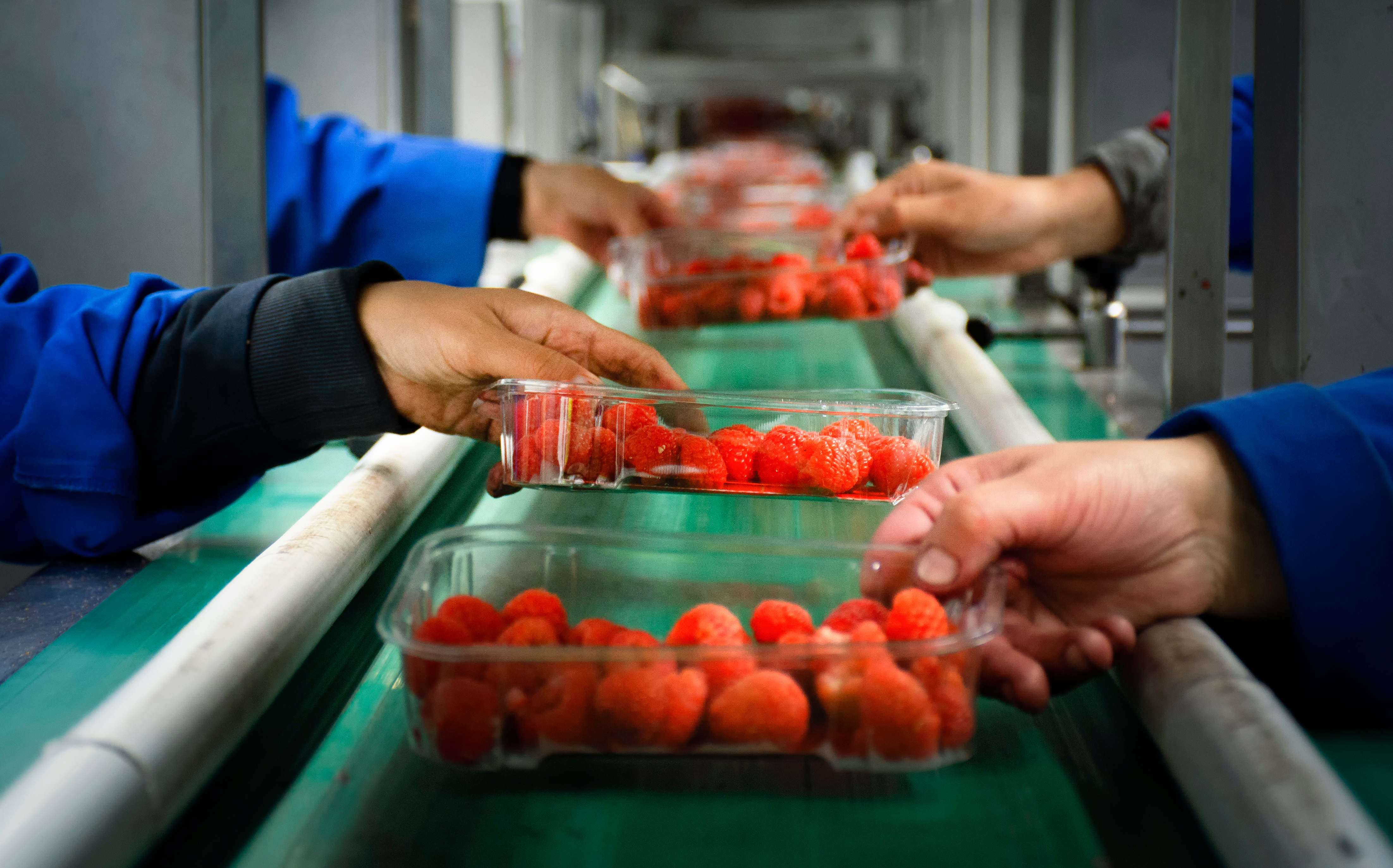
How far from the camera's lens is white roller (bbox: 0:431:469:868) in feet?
1.44

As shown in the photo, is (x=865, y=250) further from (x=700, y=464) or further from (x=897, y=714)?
(x=897, y=714)

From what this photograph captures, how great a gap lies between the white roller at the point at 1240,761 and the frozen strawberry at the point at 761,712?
0.19 m

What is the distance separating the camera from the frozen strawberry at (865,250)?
1.60 meters

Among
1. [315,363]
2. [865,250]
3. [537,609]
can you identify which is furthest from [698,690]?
[865,250]

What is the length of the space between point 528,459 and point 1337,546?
54 cm

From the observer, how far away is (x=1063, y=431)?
1301 millimetres

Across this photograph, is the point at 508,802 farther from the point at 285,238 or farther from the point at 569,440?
the point at 285,238

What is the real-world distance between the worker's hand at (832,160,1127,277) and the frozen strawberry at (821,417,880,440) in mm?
907

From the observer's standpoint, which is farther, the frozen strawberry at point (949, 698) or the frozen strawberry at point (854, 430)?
the frozen strawberry at point (854, 430)

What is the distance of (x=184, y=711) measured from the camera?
1.70ft

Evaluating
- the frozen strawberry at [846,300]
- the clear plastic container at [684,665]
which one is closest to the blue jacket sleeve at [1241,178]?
the frozen strawberry at [846,300]

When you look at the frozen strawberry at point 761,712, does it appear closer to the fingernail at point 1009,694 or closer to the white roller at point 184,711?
the fingernail at point 1009,694

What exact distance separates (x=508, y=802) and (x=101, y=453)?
21.5 inches

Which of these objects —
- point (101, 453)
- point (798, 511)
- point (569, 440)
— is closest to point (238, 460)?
point (101, 453)
